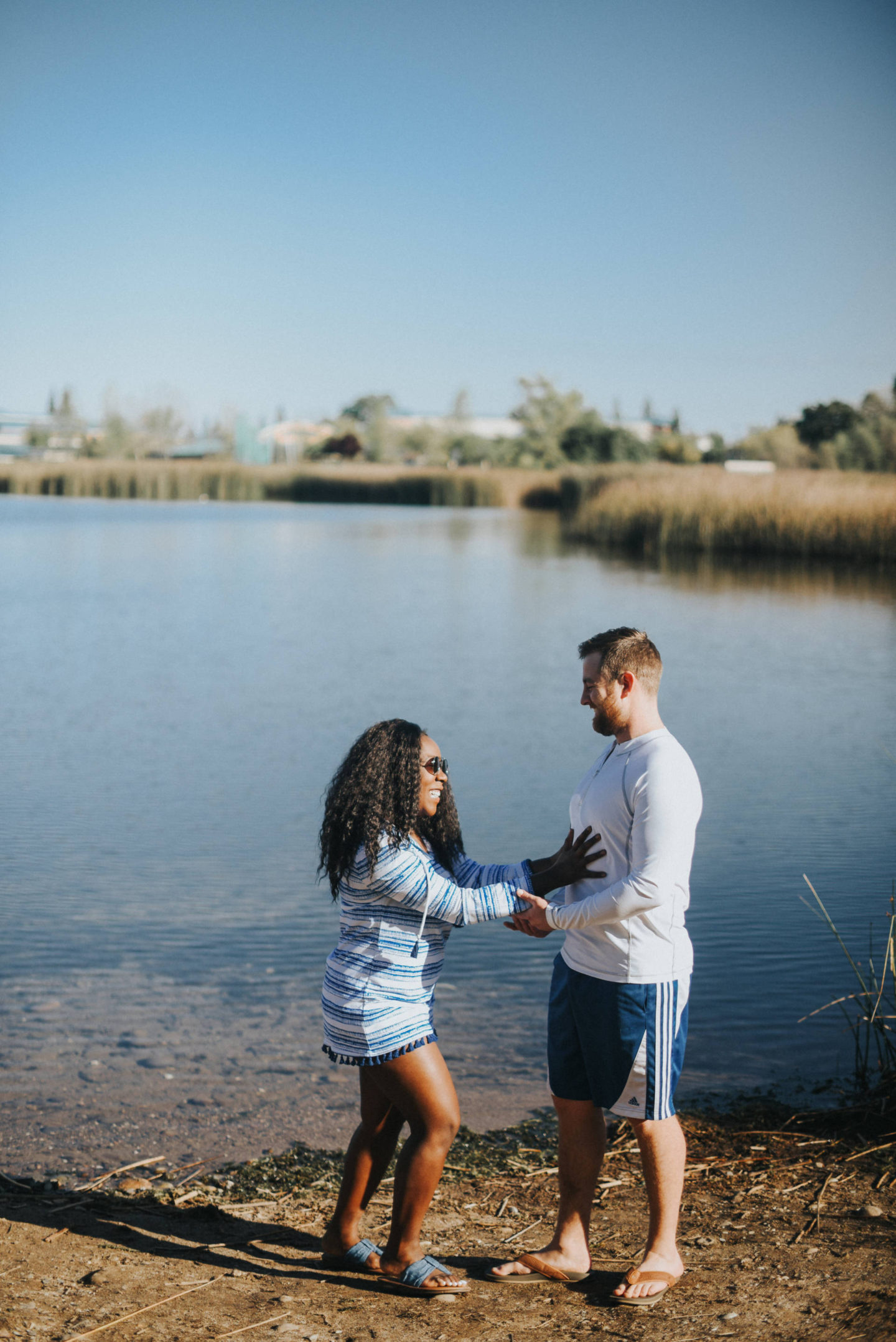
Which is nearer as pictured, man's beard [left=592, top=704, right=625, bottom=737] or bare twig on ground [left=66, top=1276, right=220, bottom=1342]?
bare twig on ground [left=66, top=1276, right=220, bottom=1342]

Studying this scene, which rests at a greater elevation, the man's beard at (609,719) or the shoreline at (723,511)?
the shoreline at (723,511)

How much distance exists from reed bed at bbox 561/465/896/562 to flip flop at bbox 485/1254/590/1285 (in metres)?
23.2

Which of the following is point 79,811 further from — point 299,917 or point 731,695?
point 731,695

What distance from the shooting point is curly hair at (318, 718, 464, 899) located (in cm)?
294

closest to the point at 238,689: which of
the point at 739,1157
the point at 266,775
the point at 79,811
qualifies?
the point at 266,775

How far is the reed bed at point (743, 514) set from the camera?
25000 mm

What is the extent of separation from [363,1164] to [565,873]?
0.90m

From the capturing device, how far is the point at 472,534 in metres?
40.1

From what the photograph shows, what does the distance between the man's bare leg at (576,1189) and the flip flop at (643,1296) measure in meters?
0.14

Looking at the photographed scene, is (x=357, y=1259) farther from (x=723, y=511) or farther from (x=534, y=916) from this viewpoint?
(x=723, y=511)

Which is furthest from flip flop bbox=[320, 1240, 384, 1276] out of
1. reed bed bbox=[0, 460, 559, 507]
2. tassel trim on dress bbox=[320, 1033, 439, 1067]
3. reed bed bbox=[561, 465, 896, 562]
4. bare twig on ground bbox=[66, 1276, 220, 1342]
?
reed bed bbox=[0, 460, 559, 507]

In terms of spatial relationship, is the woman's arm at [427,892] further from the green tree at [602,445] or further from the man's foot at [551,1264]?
the green tree at [602,445]

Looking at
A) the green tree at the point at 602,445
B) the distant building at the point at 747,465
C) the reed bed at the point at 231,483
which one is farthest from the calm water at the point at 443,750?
the green tree at the point at 602,445

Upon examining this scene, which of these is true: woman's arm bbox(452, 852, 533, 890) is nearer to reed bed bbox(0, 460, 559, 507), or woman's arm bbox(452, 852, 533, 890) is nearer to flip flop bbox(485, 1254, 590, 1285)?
flip flop bbox(485, 1254, 590, 1285)
